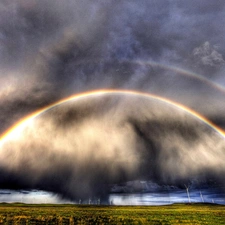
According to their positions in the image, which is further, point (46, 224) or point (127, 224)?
point (127, 224)

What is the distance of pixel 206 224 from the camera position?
35.5 m

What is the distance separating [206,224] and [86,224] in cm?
2132

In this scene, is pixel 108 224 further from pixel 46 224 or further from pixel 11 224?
pixel 11 224

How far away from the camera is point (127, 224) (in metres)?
32.3

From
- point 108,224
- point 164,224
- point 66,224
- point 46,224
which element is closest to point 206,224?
point 164,224

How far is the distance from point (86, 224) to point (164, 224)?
13.3 m

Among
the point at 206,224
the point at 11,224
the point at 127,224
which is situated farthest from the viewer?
the point at 206,224

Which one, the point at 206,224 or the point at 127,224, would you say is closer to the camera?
the point at 127,224

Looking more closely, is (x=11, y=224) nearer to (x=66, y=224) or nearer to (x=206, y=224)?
(x=66, y=224)

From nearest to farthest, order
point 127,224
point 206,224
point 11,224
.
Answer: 1. point 11,224
2. point 127,224
3. point 206,224

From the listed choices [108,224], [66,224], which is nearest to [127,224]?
[108,224]

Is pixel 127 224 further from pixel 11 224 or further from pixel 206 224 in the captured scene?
pixel 11 224

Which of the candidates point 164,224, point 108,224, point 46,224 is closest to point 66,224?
point 46,224

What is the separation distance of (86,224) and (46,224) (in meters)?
5.98
